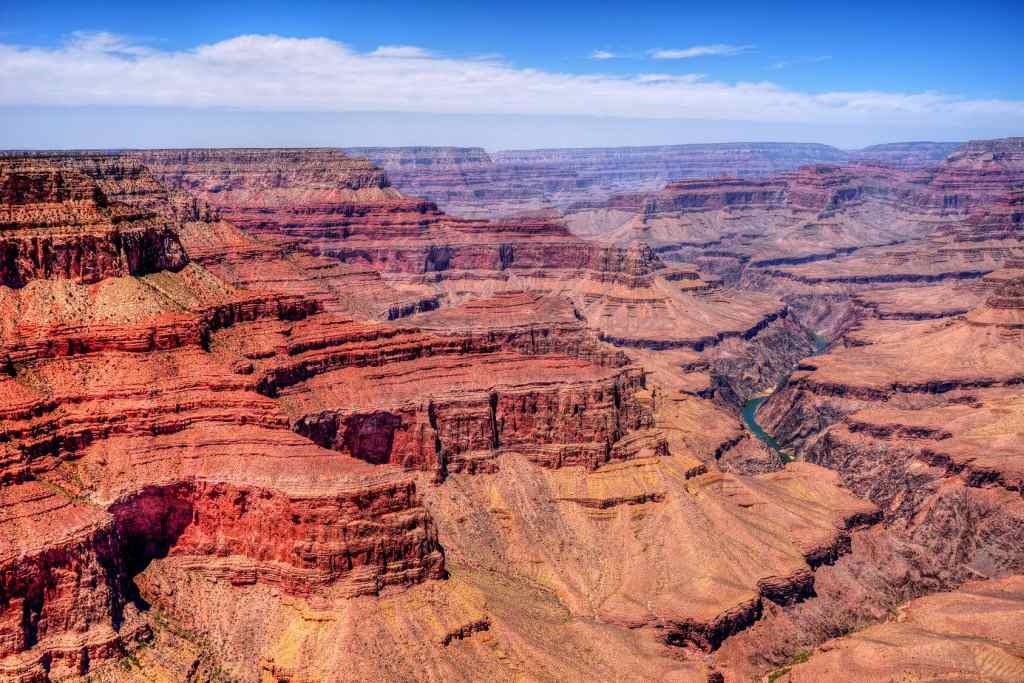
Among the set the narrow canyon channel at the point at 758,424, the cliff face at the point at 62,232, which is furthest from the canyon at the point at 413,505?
the narrow canyon channel at the point at 758,424

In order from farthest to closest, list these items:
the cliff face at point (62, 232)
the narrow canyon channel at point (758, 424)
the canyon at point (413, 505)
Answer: the narrow canyon channel at point (758, 424)
the cliff face at point (62, 232)
the canyon at point (413, 505)

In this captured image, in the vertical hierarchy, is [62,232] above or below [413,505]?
above

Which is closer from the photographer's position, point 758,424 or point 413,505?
point 413,505

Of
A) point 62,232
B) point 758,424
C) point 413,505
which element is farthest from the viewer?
point 758,424

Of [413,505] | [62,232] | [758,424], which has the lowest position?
[758,424]

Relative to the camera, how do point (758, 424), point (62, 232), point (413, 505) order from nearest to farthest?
point (413, 505), point (62, 232), point (758, 424)

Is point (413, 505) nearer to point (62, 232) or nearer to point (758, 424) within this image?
point (62, 232)

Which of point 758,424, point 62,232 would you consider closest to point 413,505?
point 62,232

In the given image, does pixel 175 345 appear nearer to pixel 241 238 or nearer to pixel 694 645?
pixel 694 645

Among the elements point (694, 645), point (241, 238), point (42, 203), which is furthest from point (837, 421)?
point (42, 203)

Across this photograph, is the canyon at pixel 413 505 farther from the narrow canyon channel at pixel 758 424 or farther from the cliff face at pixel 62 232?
the narrow canyon channel at pixel 758 424

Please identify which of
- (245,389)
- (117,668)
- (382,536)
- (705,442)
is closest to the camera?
(117,668)
